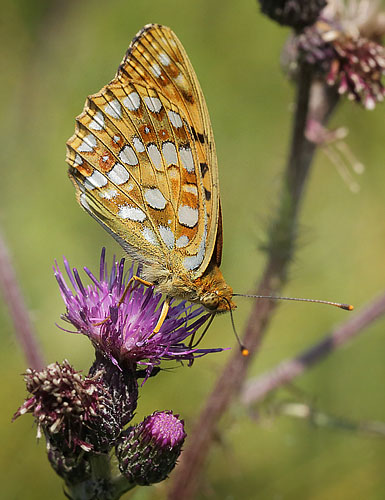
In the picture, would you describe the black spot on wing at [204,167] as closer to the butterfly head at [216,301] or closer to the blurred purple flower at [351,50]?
the butterfly head at [216,301]

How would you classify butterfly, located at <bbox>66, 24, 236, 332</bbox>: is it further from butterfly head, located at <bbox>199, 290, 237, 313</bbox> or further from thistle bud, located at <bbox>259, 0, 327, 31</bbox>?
thistle bud, located at <bbox>259, 0, 327, 31</bbox>

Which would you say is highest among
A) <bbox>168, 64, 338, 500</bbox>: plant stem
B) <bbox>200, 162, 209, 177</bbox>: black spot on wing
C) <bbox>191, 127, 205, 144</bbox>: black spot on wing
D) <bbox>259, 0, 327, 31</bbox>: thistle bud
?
<bbox>259, 0, 327, 31</bbox>: thistle bud

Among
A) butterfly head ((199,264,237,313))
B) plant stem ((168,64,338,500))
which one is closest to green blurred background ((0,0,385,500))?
plant stem ((168,64,338,500))

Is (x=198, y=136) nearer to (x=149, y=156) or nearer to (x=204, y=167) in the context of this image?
(x=204, y=167)

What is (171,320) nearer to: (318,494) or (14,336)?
(14,336)

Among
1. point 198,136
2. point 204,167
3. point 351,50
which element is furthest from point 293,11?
point 204,167

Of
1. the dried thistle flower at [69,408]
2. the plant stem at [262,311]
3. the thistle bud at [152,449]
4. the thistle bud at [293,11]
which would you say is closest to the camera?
the dried thistle flower at [69,408]

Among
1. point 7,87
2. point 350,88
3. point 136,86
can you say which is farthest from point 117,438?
point 7,87

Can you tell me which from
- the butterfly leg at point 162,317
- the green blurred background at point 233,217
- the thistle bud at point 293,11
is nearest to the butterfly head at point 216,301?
the butterfly leg at point 162,317
